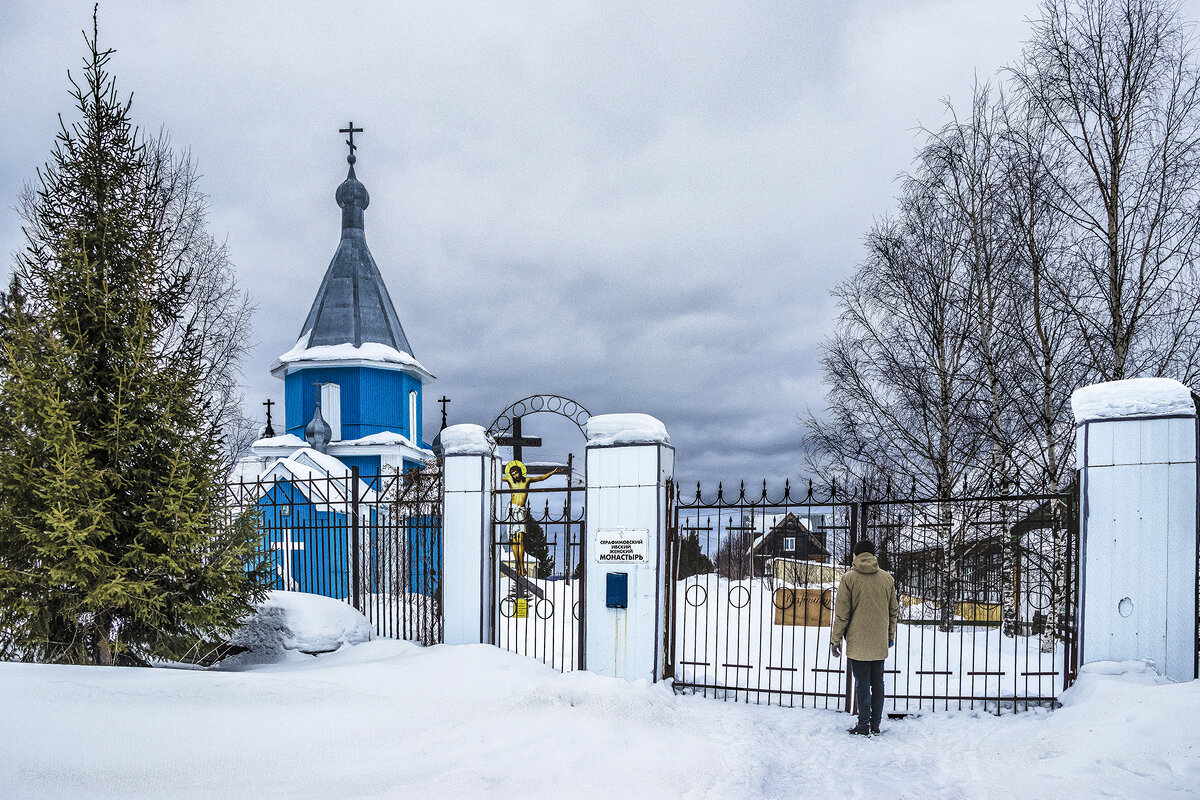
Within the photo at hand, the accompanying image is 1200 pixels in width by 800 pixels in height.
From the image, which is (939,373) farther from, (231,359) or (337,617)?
(231,359)

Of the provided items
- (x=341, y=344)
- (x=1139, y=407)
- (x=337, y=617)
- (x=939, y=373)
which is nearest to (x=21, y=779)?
(x=337, y=617)

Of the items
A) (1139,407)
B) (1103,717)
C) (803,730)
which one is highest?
(1139,407)

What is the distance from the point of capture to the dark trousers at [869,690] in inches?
253

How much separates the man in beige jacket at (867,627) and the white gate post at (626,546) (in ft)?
5.94

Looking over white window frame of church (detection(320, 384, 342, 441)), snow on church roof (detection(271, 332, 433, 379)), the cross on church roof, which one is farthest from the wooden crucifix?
the cross on church roof

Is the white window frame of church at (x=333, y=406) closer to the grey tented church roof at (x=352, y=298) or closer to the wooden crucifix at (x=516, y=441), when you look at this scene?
the grey tented church roof at (x=352, y=298)

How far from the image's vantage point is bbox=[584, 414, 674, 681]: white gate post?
746 centimetres

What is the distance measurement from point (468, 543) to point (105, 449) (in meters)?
3.52

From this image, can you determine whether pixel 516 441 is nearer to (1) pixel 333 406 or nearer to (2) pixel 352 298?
(1) pixel 333 406

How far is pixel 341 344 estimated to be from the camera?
27.1 meters

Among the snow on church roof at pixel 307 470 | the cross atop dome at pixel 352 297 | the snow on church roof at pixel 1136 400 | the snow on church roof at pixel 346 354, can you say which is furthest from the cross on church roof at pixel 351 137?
the snow on church roof at pixel 1136 400

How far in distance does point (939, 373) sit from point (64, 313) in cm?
1193

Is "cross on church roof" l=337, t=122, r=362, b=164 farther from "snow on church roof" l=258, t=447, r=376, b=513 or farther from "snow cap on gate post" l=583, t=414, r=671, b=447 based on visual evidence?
"snow cap on gate post" l=583, t=414, r=671, b=447

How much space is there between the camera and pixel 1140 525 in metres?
6.46
